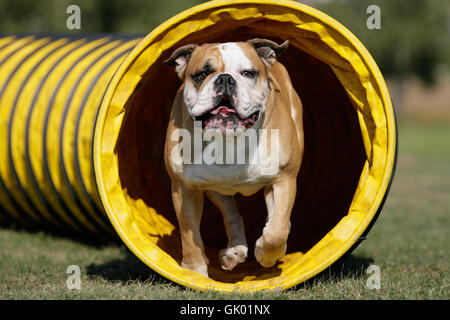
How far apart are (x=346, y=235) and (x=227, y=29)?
6.11 ft

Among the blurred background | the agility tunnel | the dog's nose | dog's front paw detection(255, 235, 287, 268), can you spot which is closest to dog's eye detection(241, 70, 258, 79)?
the dog's nose

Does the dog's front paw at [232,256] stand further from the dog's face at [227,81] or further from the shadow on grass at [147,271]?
the dog's face at [227,81]

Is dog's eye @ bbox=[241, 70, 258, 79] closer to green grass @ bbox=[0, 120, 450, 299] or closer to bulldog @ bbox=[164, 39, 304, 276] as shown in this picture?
bulldog @ bbox=[164, 39, 304, 276]

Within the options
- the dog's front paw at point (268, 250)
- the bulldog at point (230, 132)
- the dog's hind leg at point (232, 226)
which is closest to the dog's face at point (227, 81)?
the bulldog at point (230, 132)

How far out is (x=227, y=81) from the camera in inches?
168

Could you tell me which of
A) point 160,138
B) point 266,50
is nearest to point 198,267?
point 266,50

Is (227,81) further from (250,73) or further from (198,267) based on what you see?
(198,267)

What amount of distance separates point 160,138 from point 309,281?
2.33m

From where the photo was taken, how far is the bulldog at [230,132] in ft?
14.3

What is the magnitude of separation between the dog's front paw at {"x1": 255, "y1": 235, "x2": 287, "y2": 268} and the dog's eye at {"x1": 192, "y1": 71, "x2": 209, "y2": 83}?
1.13 metres

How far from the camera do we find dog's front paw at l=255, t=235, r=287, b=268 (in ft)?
14.6

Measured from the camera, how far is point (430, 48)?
33.5m
